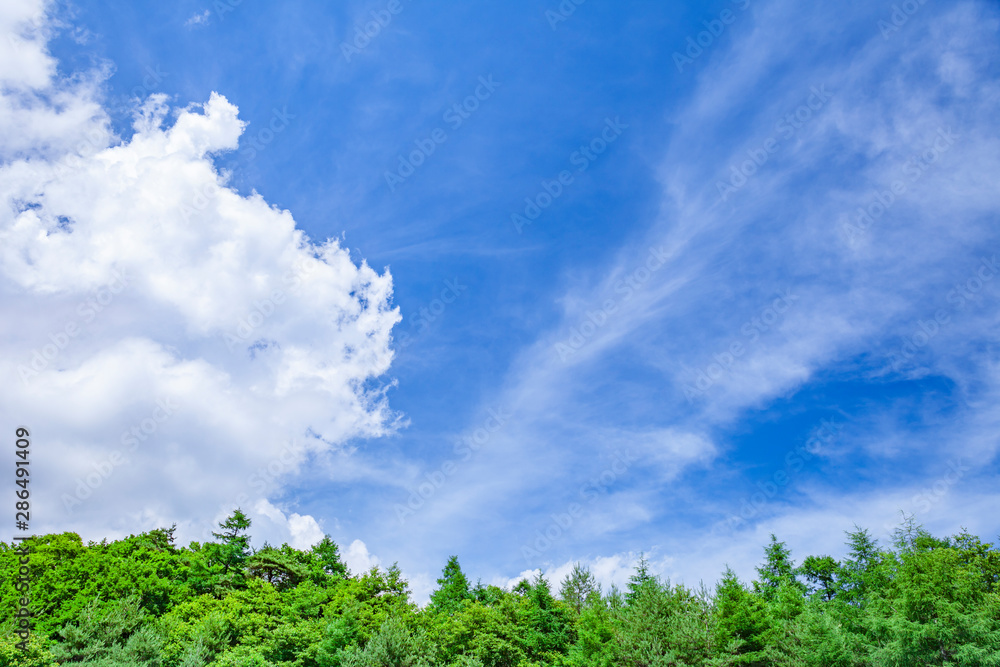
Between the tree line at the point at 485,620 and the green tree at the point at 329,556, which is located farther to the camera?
the green tree at the point at 329,556

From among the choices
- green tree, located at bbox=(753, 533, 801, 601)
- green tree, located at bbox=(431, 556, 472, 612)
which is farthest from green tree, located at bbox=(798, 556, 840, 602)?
green tree, located at bbox=(431, 556, 472, 612)

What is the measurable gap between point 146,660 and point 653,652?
2708 cm

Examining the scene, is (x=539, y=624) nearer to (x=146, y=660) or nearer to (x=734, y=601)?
(x=734, y=601)

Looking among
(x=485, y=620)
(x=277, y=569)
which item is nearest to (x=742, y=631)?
(x=485, y=620)

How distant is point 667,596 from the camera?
32344 mm

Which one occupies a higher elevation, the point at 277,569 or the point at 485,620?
the point at 277,569

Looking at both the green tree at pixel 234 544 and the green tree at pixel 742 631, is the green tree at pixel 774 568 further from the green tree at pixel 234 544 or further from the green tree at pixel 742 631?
the green tree at pixel 234 544

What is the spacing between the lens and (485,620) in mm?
33875

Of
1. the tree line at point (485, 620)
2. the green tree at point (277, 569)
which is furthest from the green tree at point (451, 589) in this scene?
the green tree at point (277, 569)

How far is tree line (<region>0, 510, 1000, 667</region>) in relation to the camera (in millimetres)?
28453

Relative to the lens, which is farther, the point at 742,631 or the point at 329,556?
the point at 329,556

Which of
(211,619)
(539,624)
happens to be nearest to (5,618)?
(211,619)

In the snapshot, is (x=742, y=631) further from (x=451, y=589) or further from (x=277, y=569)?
(x=277, y=569)

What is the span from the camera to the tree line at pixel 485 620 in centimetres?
2845
